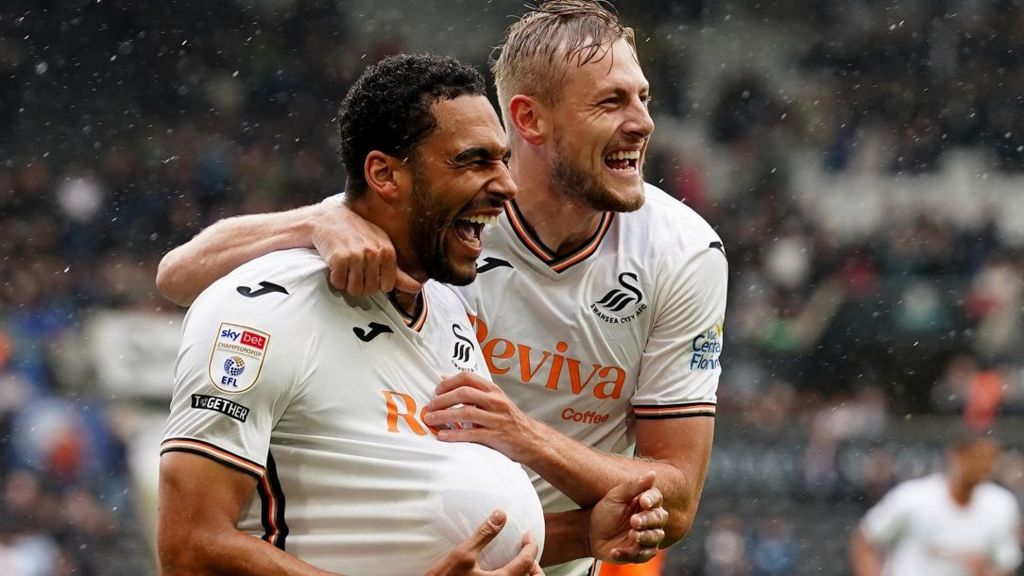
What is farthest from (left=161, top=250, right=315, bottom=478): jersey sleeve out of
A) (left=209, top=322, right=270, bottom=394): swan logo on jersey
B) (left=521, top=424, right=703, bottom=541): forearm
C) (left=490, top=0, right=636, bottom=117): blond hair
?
(left=490, top=0, right=636, bottom=117): blond hair

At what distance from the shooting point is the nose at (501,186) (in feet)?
12.3

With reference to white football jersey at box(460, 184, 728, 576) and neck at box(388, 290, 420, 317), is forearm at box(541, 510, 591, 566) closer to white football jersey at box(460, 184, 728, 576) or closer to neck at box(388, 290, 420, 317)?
white football jersey at box(460, 184, 728, 576)

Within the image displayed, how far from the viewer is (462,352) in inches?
154

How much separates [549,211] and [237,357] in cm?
154

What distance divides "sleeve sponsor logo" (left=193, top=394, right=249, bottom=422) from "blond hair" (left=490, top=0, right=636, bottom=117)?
168 cm

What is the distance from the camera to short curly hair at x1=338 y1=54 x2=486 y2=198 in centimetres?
370

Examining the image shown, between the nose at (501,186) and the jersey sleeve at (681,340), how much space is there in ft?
2.99

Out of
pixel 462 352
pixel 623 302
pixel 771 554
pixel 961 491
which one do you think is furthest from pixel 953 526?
pixel 462 352

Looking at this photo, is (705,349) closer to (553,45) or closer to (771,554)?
(553,45)

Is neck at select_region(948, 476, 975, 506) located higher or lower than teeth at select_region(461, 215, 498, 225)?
lower

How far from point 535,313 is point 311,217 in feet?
3.43

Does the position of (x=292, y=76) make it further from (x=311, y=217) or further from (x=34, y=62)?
(x=311, y=217)

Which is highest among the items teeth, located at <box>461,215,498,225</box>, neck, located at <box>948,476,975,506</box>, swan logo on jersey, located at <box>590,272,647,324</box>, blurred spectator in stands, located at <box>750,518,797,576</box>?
teeth, located at <box>461,215,498,225</box>

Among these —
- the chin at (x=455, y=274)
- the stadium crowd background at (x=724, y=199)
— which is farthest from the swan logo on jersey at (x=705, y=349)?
the stadium crowd background at (x=724, y=199)
